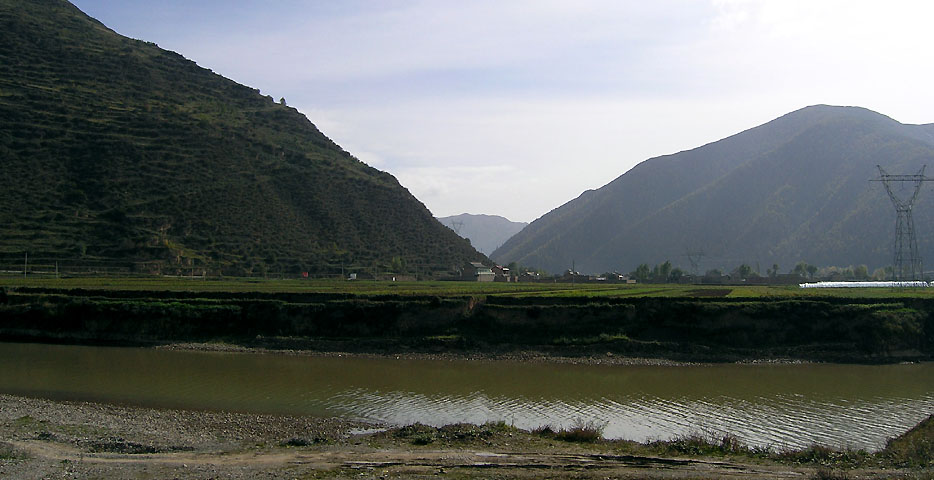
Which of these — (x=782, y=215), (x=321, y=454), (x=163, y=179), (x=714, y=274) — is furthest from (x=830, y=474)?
(x=782, y=215)

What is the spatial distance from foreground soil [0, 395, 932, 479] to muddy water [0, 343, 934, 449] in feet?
9.33

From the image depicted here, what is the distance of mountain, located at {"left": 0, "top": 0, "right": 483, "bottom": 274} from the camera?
61.3 m

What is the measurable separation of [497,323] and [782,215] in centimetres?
13485

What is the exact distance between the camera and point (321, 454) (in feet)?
50.7

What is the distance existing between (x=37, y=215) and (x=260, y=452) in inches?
2204

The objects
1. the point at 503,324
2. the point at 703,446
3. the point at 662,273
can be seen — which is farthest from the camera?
the point at 662,273

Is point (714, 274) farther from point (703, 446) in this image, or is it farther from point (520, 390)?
point (703, 446)

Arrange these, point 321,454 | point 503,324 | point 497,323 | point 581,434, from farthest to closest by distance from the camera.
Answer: point 497,323
point 503,324
point 581,434
point 321,454

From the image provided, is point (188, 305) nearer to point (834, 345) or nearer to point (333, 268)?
point (333, 268)

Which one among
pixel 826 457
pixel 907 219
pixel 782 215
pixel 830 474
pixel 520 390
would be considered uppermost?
pixel 782 215

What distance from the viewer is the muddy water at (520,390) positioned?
20625 mm

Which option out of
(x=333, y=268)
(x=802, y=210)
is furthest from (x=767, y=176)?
(x=333, y=268)

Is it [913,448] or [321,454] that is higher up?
[913,448]

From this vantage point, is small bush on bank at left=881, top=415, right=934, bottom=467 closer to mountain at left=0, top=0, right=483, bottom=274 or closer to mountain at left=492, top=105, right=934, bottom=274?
mountain at left=0, top=0, right=483, bottom=274
